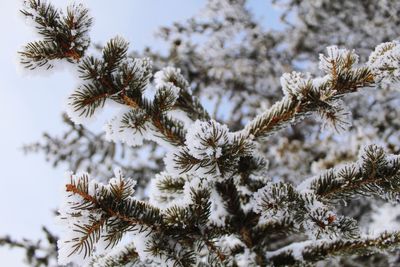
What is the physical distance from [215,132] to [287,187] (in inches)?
16.6

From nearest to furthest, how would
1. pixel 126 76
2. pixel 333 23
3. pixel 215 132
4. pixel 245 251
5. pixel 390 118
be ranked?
pixel 215 132 < pixel 126 76 < pixel 245 251 < pixel 390 118 < pixel 333 23

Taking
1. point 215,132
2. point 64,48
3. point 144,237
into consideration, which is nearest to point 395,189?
point 215,132

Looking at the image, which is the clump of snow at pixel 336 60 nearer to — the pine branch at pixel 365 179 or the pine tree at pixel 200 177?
the pine tree at pixel 200 177

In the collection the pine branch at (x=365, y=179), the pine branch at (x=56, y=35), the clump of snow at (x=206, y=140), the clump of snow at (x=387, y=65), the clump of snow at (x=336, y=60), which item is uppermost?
the pine branch at (x=56, y=35)

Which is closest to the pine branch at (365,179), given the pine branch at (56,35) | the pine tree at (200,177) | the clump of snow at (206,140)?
the pine tree at (200,177)

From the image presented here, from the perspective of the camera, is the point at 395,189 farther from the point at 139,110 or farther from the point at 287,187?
the point at 139,110

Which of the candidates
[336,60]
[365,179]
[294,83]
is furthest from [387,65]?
[365,179]

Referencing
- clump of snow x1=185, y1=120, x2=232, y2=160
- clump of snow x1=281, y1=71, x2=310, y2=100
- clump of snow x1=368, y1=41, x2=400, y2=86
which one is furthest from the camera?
clump of snow x1=281, y1=71, x2=310, y2=100

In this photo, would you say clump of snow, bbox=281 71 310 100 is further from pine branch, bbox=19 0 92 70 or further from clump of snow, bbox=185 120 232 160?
pine branch, bbox=19 0 92 70

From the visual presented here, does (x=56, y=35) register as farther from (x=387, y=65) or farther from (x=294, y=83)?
(x=387, y=65)

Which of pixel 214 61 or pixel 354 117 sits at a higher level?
pixel 214 61

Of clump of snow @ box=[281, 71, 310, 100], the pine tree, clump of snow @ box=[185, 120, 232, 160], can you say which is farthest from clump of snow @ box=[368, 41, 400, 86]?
clump of snow @ box=[185, 120, 232, 160]

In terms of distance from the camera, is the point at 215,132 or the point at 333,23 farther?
the point at 333,23

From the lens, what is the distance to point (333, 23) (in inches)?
290
